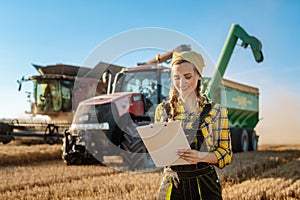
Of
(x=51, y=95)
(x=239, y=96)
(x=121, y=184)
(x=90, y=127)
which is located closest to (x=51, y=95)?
(x=51, y=95)

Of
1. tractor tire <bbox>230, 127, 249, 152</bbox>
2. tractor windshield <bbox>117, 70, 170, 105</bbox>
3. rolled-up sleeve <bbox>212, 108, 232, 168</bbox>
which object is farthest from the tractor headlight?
tractor tire <bbox>230, 127, 249, 152</bbox>

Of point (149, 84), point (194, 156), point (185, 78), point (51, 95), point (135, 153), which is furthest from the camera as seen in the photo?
point (51, 95)

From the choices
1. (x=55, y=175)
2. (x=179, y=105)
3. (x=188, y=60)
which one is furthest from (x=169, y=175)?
(x=55, y=175)

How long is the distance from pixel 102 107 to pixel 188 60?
5699 mm

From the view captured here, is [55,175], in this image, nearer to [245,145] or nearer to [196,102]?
[196,102]

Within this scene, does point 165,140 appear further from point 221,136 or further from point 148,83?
point 148,83

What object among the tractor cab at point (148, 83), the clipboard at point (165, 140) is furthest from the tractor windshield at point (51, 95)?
the clipboard at point (165, 140)

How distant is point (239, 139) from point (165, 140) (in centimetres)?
1148

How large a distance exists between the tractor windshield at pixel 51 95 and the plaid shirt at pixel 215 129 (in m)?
13.6

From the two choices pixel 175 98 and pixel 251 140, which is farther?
pixel 251 140

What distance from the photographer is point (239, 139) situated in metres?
12.6

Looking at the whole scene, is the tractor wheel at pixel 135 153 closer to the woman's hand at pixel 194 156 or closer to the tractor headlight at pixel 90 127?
the tractor headlight at pixel 90 127

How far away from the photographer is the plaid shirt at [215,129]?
6.00 ft

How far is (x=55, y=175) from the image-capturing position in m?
6.37
